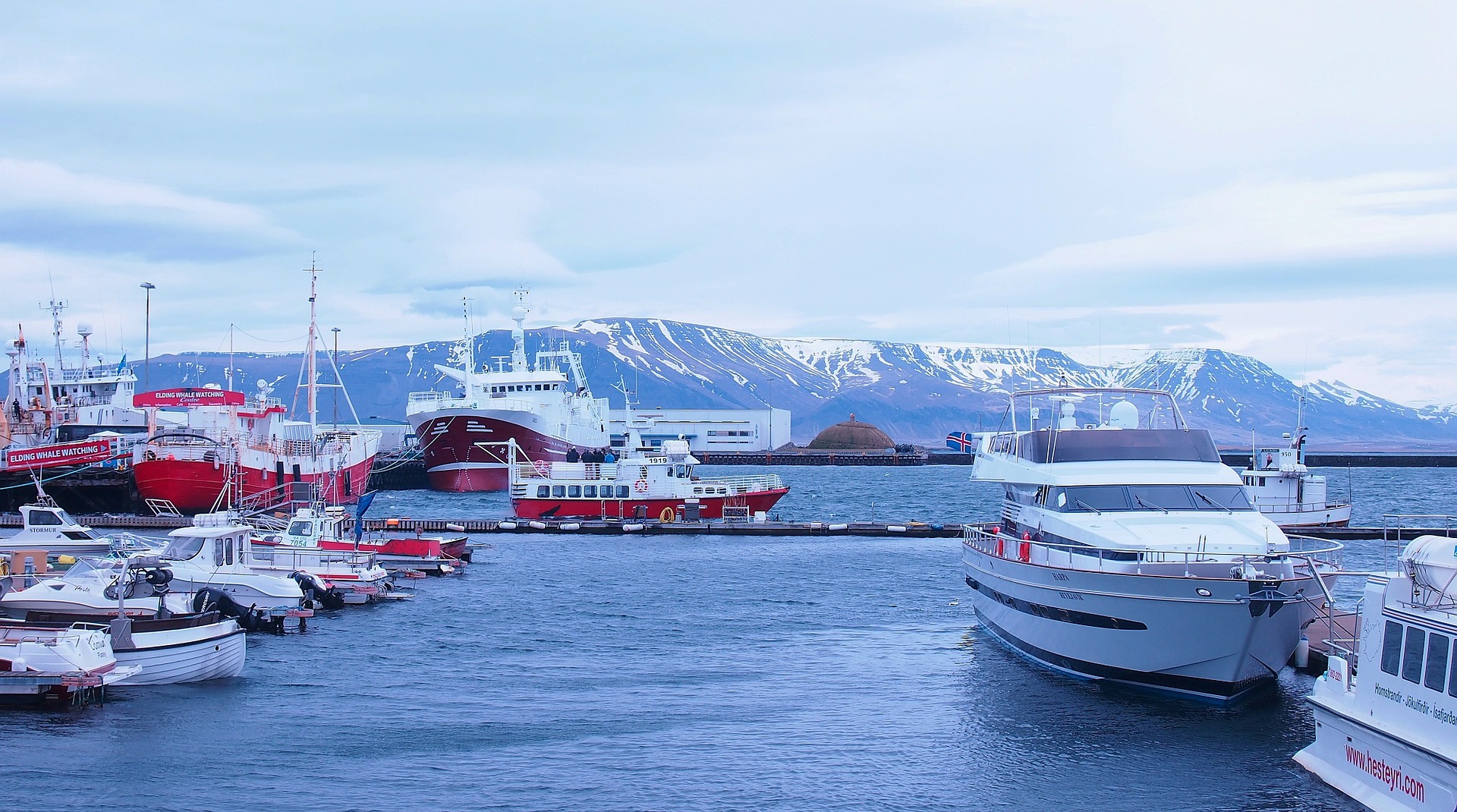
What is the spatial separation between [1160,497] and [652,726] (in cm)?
1221

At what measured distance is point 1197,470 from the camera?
27672mm

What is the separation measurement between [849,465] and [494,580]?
499 ft

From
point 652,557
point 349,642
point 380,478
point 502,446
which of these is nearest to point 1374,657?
point 349,642

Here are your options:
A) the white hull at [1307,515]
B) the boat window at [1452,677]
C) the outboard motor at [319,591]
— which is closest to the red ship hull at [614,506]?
the white hull at [1307,515]

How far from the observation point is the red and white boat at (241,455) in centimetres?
6881

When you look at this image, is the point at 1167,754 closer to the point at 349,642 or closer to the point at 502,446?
the point at 349,642

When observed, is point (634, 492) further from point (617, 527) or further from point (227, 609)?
point (227, 609)

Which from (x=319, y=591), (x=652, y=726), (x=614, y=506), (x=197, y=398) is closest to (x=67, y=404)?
(x=197, y=398)

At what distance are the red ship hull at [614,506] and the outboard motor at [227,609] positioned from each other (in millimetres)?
35300

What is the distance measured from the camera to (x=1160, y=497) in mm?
27125

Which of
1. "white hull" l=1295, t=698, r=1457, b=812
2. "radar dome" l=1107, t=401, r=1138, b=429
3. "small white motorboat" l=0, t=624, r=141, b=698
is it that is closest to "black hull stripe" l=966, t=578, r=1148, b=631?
"white hull" l=1295, t=698, r=1457, b=812

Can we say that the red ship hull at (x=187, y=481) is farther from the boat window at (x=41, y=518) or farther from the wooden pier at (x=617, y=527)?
the boat window at (x=41, y=518)

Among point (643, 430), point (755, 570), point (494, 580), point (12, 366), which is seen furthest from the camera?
point (643, 430)

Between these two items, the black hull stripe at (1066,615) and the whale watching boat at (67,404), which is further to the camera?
the whale watching boat at (67,404)
